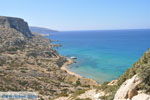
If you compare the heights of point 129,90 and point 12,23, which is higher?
point 12,23

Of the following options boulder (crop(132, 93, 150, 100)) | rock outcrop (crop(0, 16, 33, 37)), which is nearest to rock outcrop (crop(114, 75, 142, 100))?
boulder (crop(132, 93, 150, 100))

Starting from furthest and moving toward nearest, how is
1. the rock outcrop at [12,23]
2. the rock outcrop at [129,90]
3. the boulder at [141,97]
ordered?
1. the rock outcrop at [12,23]
2. the rock outcrop at [129,90]
3. the boulder at [141,97]

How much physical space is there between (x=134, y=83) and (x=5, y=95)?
16.5 meters

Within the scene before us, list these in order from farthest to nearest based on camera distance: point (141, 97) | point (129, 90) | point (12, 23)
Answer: point (12, 23) < point (129, 90) < point (141, 97)

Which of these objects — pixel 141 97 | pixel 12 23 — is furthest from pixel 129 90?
pixel 12 23

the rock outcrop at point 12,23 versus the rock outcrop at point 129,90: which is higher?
the rock outcrop at point 12,23

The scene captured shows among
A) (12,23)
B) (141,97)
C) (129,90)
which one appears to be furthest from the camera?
(12,23)

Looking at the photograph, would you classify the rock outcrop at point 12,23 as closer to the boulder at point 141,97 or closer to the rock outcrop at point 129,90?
the rock outcrop at point 129,90

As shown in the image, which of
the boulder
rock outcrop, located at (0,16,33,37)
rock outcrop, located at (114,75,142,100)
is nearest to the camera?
the boulder

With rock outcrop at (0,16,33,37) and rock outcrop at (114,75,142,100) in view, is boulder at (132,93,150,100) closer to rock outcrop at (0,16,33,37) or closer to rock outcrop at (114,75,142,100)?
rock outcrop at (114,75,142,100)

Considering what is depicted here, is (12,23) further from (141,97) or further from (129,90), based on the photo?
(141,97)

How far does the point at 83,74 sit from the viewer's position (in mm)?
55406

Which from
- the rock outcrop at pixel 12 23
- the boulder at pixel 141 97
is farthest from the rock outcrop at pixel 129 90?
the rock outcrop at pixel 12 23

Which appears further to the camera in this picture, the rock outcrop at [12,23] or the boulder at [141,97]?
the rock outcrop at [12,23]
